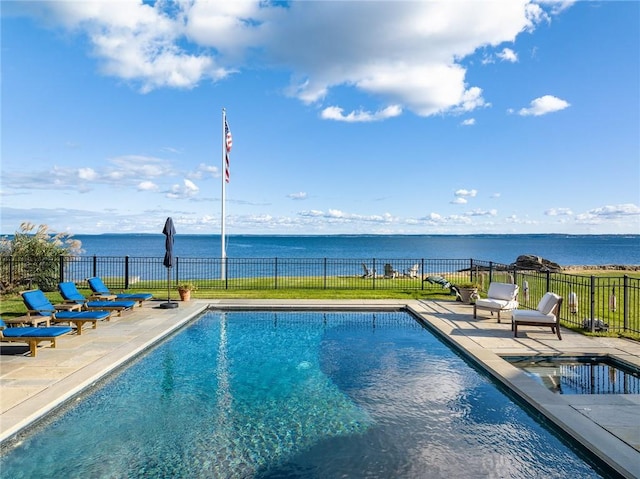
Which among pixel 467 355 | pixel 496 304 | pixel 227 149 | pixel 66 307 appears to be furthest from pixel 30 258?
pixel 496 304

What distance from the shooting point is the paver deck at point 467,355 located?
427 cm

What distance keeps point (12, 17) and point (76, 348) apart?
32.1ft

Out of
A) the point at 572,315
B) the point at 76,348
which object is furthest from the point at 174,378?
the point at 572,315

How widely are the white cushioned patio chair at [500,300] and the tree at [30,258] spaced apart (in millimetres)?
15773

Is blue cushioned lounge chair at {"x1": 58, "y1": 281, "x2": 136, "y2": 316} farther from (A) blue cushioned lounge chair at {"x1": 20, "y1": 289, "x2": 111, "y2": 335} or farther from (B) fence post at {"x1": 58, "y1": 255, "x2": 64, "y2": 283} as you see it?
(B) fence post at {"x1": 58, "y1": 255, "x2": 64, "y2": 283}

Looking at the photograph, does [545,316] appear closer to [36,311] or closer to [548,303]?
[548,303]

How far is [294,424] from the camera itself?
4871mm

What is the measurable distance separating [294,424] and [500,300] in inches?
293

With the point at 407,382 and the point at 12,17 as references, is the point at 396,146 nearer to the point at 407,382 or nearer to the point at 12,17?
the point at 12,17

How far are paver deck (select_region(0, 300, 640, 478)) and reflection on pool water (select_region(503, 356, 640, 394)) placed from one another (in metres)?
0.22

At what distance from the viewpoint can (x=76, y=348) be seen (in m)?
7.55

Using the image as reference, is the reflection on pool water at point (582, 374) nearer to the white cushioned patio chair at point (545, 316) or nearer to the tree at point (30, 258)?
the white cushioned patio chair at point (545, 316)

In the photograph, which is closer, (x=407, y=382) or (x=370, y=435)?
(x=370, y=435)

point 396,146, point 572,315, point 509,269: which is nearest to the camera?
point 572,315
